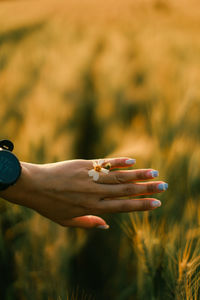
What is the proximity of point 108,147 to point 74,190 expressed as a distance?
19.4 inches

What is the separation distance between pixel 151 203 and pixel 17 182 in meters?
0.33

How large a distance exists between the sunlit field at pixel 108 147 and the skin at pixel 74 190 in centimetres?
11

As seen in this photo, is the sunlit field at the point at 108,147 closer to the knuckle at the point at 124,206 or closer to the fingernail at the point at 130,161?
the knuckle at the point at 124,206

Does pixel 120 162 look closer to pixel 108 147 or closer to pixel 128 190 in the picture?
pixel 128 190

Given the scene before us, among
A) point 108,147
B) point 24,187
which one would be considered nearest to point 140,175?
point 24,187

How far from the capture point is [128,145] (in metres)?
1.13

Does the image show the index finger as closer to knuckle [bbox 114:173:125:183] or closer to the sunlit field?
knuckle [bbox 114:173:125:183]

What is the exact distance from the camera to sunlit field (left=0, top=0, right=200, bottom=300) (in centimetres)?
83

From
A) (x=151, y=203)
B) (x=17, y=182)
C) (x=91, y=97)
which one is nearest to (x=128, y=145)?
(x=151, y=203)

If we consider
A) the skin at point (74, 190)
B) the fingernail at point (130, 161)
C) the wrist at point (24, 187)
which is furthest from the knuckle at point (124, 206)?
the wrist at point (24, 187)

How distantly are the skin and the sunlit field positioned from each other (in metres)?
0.11

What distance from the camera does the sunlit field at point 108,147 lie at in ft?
2.71

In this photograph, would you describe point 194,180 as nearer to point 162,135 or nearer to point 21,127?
point 162,135

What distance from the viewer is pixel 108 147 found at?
1.25 meters
